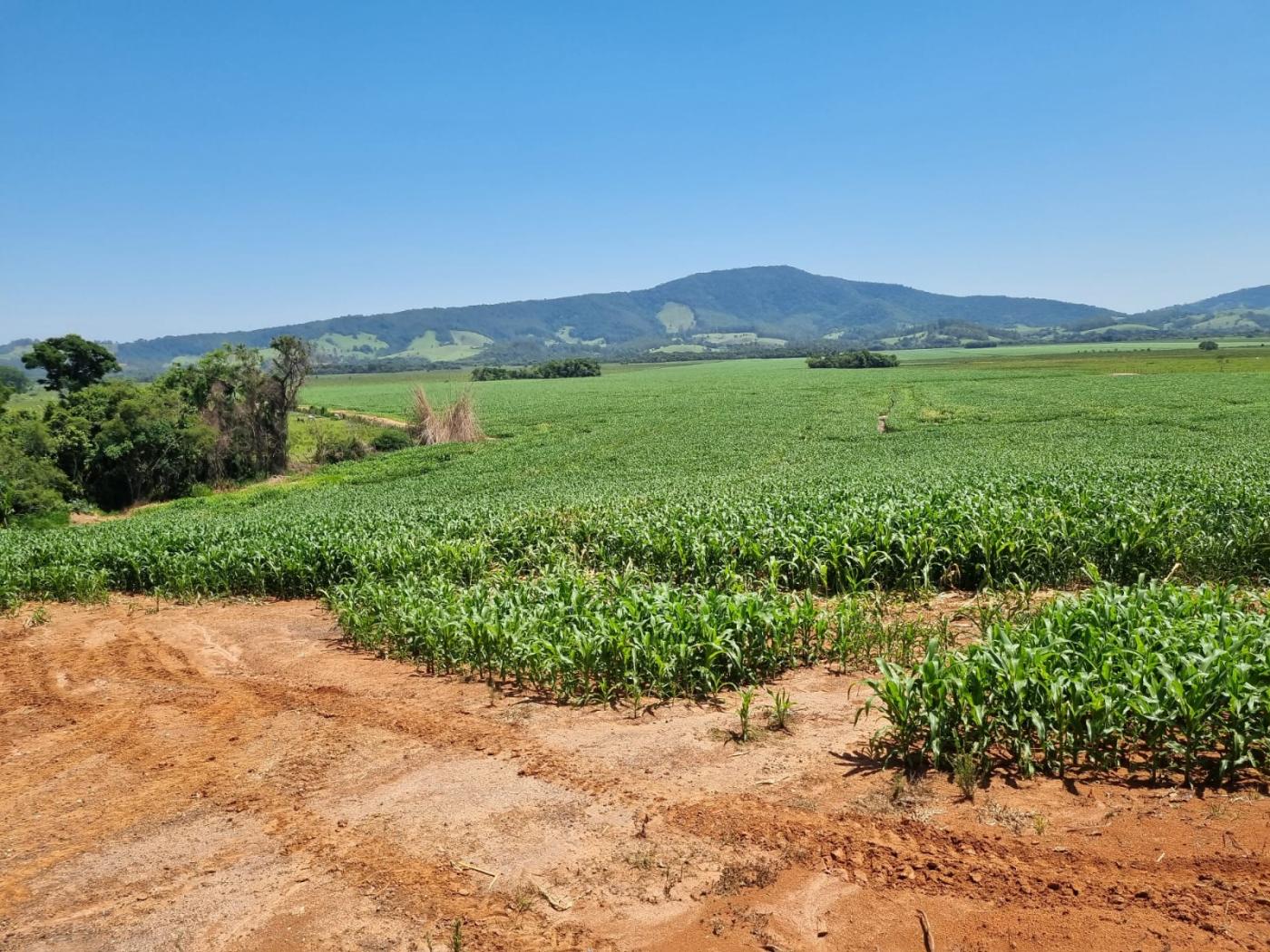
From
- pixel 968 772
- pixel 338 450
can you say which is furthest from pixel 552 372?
pixel 968 772

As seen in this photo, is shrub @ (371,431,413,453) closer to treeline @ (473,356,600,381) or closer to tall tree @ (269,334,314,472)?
tall tree @ (269,334,314,472)

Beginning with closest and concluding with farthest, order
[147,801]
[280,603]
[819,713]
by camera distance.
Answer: [147,801] → [819,713] → [280,603]

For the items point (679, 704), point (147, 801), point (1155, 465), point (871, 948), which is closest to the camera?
point (871, 948)

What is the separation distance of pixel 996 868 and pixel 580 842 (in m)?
2.25

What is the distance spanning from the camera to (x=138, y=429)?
3703 cm

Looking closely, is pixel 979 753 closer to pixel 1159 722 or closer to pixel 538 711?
pixel 1159 722

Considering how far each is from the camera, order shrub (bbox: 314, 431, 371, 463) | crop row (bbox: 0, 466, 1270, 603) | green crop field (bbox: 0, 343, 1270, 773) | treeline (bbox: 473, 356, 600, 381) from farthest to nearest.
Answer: treeline (bbox: 473, 356, 600, 381) → shrub (bbox: 314, 431, 371, 463) → crop row (bbox: 0, 466, 1270, 603) → green crop field (bbox: 0, 343, 1270, 773)

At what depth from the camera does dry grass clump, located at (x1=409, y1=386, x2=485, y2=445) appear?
4981cm

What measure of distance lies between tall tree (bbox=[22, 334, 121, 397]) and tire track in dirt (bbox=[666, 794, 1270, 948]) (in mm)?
49952

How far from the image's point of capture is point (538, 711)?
681cm

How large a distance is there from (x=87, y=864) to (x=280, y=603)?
8149mm

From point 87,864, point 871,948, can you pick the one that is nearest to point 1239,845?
point 871,948

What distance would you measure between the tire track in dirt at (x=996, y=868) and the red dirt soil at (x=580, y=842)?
0.05ft

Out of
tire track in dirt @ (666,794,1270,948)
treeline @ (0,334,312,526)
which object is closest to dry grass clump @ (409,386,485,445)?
treeline @ (0,334,312,526)
